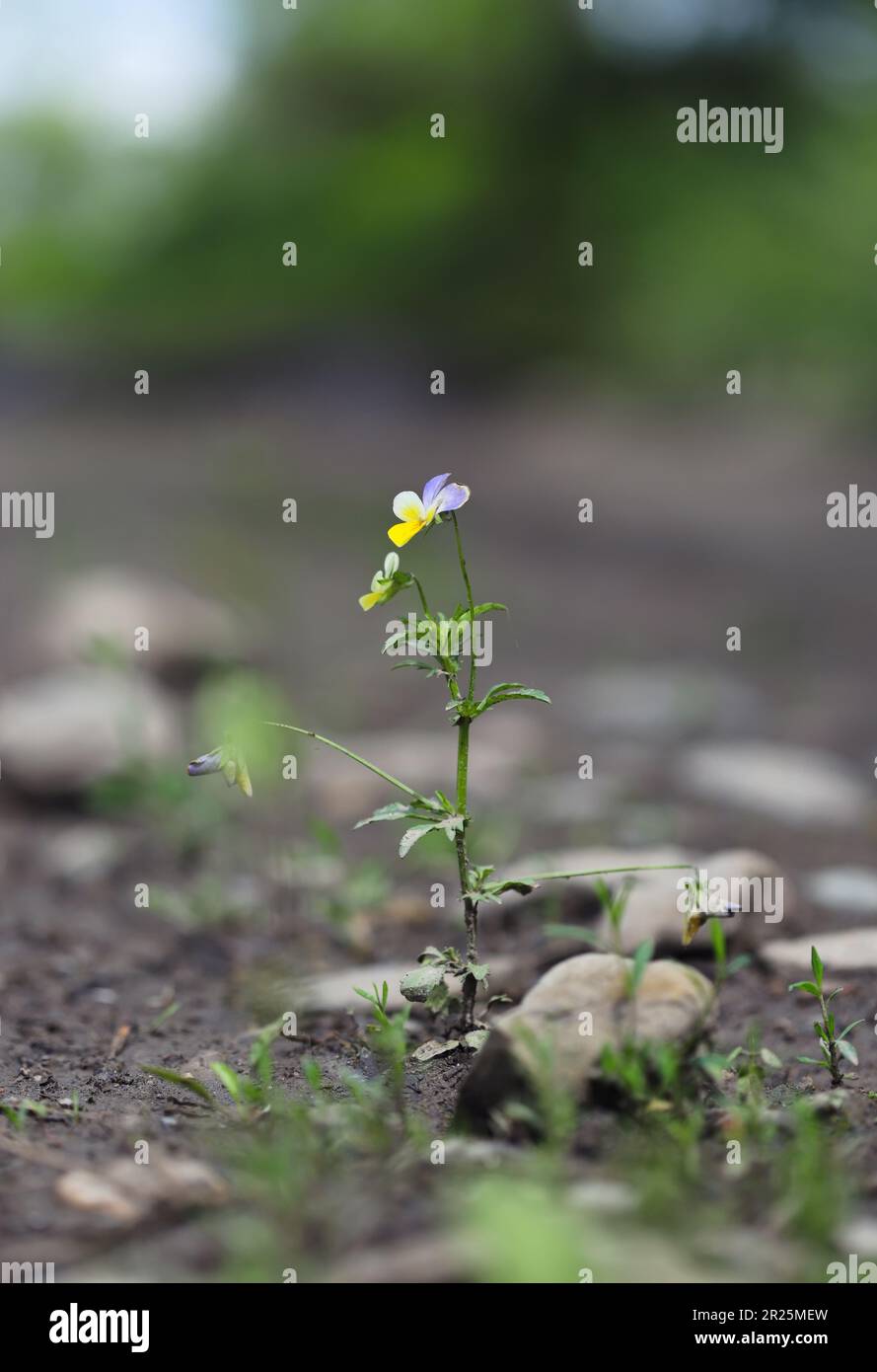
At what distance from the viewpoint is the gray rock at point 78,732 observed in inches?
136

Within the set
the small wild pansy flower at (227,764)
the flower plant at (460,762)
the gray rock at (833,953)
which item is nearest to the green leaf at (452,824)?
the flower plant at (460,762)

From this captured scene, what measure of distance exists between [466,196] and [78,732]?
331 inches

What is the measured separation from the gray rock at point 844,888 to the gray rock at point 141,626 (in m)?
2.17

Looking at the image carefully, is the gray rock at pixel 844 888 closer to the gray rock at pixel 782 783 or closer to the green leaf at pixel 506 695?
the gray rock at pixel 782 783

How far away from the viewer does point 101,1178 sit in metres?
1.50

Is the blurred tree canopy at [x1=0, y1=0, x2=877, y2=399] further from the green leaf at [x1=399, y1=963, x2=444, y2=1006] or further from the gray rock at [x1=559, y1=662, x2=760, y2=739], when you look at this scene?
the green leaf at [x1=399, y1=963, x2=444, y2=1006]

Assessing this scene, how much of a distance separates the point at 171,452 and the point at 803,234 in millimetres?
4647

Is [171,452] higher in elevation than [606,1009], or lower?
higher

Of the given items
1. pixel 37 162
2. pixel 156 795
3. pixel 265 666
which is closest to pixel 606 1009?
pixel 156 795

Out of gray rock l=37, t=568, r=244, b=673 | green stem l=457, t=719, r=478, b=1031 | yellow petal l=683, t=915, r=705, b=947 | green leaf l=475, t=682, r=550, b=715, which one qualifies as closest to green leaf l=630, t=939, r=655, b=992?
yellow petal l=683, t=915, r=705, b=947

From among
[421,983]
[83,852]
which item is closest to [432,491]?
[421,983]

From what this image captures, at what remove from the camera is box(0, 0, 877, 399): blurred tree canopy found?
30.5ft

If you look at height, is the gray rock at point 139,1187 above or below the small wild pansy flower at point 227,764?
below
